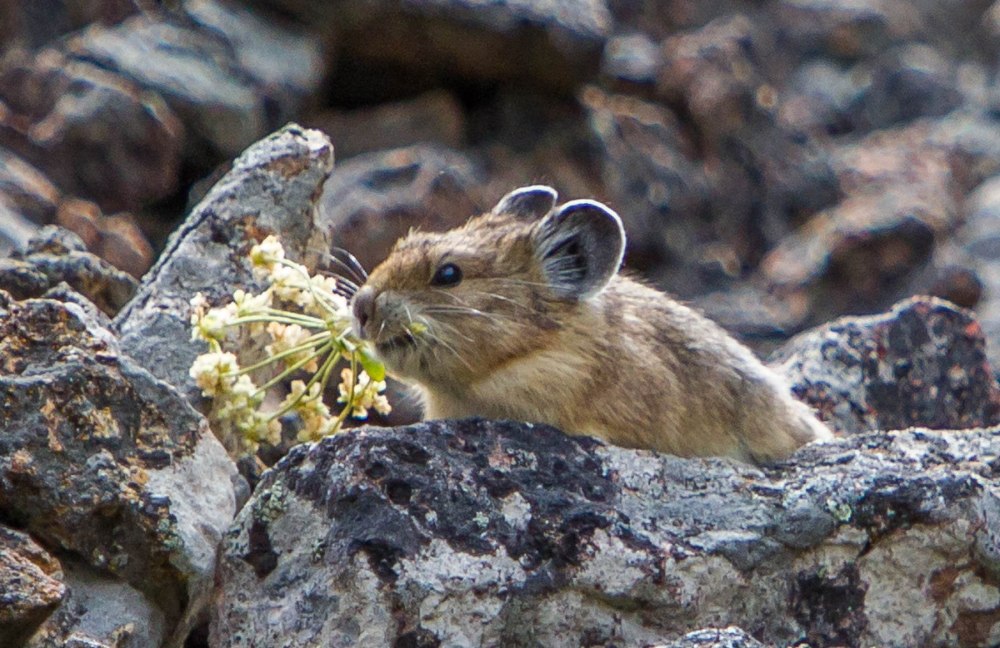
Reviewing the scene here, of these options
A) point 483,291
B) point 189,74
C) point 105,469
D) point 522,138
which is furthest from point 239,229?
point 522,138

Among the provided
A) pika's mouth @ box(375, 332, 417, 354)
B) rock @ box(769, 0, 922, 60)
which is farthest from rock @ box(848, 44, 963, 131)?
pika's mouth @ box(375, 332, 417, 354)

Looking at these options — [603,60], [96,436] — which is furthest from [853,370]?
[603,60]

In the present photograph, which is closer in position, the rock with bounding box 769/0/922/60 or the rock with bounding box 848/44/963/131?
the rock with bounding box 848/44/963/131

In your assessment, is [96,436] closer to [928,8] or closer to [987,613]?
[987,613]

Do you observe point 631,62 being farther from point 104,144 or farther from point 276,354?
point 276,354

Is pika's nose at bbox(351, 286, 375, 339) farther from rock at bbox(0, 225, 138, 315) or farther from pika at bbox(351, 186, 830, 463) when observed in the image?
rock at bbox(0, 225, 138, 315)

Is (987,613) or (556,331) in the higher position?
(556,331)
